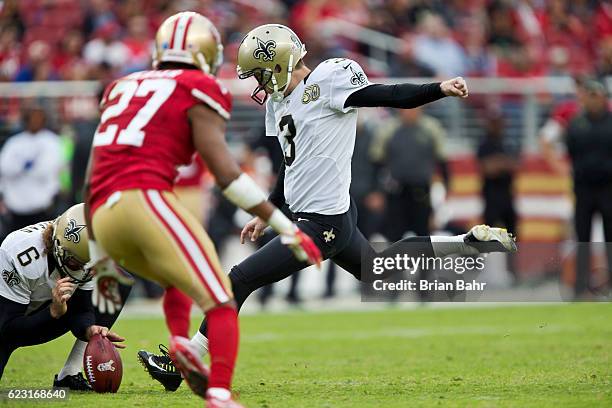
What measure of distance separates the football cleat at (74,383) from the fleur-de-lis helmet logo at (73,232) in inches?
40.9

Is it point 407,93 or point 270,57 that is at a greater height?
point 270,57

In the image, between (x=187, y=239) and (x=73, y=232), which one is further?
(x=73, y=232)

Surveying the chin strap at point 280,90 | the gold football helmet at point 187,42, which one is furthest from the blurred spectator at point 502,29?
the gold football helmet at point 187,42

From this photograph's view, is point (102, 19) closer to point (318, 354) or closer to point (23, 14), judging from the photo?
point (23, 14)

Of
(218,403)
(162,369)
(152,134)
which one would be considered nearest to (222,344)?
(218,403)

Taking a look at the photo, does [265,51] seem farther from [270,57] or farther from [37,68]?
[37,68]

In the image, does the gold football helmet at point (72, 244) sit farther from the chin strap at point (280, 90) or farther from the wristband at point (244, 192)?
the wristband at point (244, 192)

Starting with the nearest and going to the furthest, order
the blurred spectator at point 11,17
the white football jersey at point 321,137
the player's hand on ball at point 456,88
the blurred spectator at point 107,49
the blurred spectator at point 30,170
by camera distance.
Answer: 1. the player's hand on ball at point 456,88
2. the white football jersey at point 321,137
3. the blurred spectator at point 30,170
4. the blurred spectator at point 107,49
5. the blurred spectator at point 11,17

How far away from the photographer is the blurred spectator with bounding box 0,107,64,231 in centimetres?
1276

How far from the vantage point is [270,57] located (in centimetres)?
681

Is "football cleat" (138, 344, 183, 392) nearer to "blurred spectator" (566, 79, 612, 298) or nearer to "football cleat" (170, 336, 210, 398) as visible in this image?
"football cleat" (170, 336, 210, 398)

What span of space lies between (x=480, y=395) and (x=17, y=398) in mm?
2660

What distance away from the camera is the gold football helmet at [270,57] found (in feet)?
22.3

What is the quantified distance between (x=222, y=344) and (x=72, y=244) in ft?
5.50
